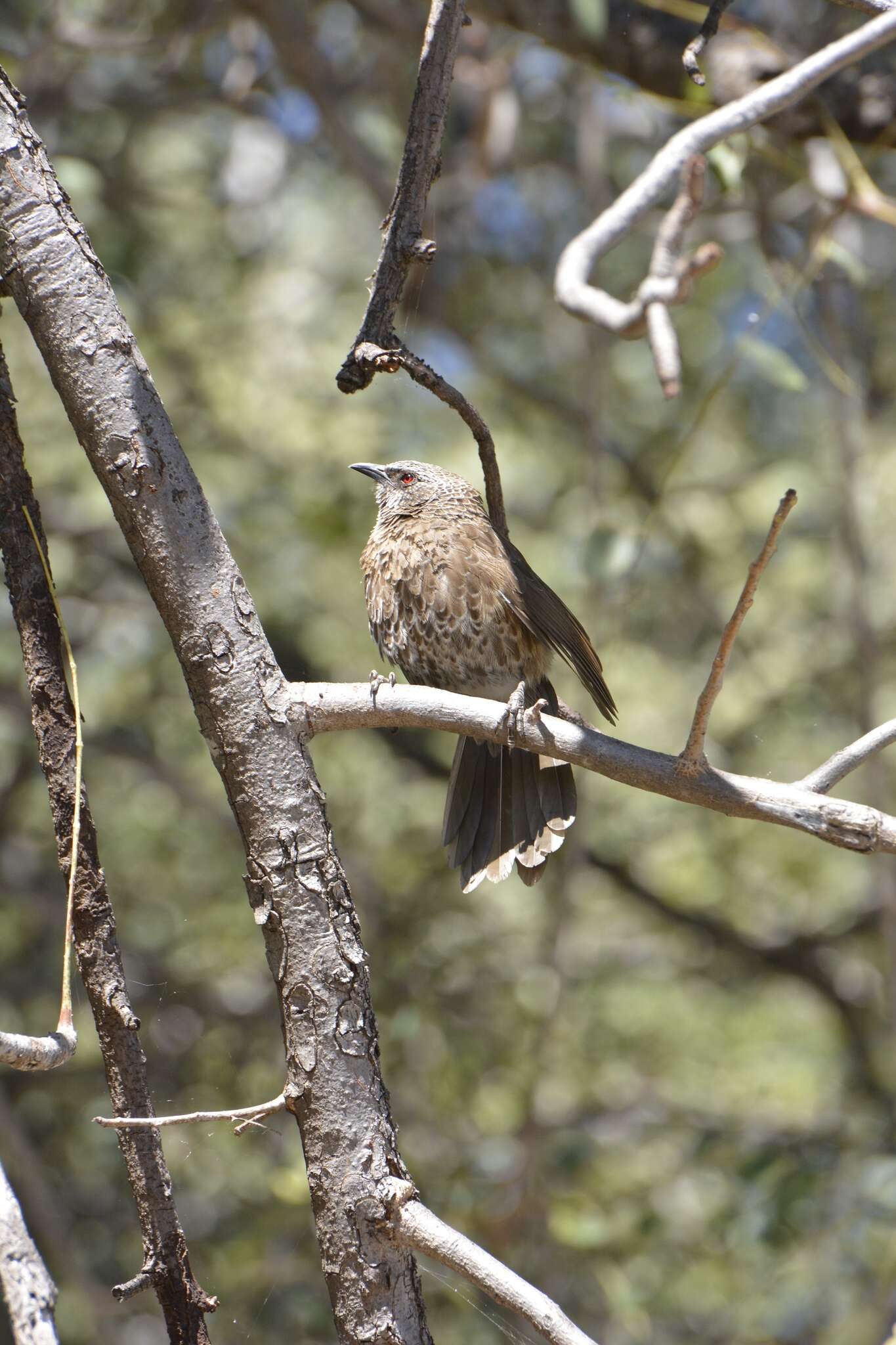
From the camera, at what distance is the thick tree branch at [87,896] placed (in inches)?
62.7

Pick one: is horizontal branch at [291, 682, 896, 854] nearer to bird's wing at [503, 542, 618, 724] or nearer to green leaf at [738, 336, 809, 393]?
bird's wing at [503, 542, 618, 724]

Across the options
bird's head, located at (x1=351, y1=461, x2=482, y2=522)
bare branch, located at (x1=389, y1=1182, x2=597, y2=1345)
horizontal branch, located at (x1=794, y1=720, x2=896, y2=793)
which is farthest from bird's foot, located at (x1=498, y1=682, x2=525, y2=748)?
bird's head, located at (x1=351, y1=461, x2=482, y2=522)

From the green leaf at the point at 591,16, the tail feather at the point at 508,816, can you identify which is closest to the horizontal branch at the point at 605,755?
the tail feather at the point at 508,816

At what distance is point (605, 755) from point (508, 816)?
93 cm

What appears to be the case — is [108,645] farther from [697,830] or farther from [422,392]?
[697,830]

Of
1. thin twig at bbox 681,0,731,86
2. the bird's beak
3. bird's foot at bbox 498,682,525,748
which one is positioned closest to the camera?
bird's foot at bbox 498,682,525,748

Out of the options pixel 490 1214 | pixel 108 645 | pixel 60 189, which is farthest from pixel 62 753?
pixel 108 645

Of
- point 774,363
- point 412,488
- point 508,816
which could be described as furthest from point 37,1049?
point 774,363

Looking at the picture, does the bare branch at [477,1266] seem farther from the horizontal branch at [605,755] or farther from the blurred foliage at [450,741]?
the blurred foliage at [450,741]

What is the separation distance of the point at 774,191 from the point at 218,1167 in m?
4.25

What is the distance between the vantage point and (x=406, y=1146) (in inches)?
194

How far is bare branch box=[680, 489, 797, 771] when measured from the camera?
1447 millimetres

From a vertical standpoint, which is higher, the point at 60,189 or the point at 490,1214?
the point at 60,189

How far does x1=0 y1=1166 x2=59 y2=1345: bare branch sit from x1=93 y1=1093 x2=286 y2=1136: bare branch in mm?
366
